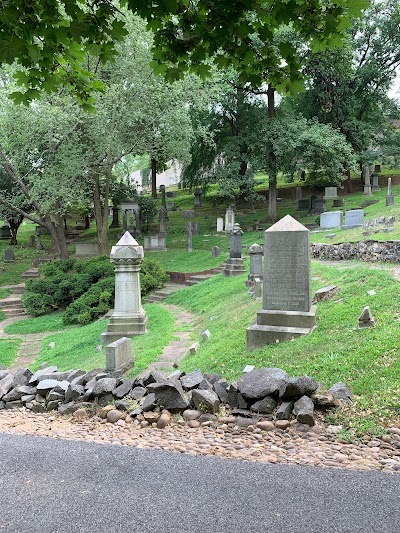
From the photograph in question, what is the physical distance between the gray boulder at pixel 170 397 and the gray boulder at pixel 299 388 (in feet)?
3.84

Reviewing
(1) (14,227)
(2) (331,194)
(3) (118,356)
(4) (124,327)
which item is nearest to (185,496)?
(3) (118,356)

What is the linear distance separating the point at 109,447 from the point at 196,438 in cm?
88

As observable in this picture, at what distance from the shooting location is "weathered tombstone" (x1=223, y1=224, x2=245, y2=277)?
18.9 m

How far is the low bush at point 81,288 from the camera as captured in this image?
56.6 feet

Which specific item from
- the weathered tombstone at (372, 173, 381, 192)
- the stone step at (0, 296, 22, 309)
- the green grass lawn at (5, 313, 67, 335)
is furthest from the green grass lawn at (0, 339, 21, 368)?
the weathered tombstone at (372, 173, 381, 192)

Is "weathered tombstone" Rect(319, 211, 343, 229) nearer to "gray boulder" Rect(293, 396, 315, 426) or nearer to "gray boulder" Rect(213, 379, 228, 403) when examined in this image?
"gray boulder" Rect(213, 379, 228, 403)

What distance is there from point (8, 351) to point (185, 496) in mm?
11441

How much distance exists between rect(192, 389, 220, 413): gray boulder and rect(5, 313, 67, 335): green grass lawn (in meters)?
12.1

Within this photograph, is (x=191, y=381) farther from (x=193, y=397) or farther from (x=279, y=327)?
(x=279, y=327)

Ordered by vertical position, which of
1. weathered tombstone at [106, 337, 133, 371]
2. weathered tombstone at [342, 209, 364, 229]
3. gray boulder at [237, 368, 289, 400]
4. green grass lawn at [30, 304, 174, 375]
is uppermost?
weathered tombstone at [342, 209, 364, 229]

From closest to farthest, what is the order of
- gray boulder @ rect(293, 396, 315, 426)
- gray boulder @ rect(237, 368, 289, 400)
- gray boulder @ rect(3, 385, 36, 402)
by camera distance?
gray boulder @ rect(293, 396, 315, 426) < gray boulder @ rect(237, 368, 289, 400) < gray boulder @ rect(3, 385, 36, 402)

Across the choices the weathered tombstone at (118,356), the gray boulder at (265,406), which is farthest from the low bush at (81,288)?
the gray boulder at (265,406)

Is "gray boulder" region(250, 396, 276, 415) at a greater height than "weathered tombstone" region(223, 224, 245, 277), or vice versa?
"weathered tombstone" region(223, 224, 245, 277)

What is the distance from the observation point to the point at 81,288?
1908cm
